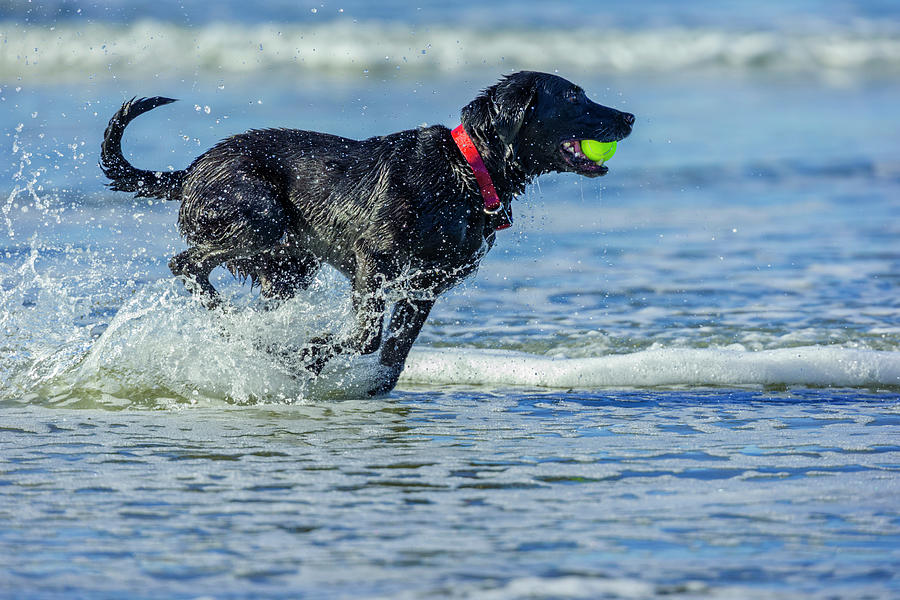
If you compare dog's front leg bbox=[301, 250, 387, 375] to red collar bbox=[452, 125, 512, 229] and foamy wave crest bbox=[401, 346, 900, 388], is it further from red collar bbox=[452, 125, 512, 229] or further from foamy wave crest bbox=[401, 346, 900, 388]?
foamy wave crest bbox=[401, 346, 900, 388]

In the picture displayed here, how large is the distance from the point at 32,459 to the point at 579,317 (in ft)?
12.9

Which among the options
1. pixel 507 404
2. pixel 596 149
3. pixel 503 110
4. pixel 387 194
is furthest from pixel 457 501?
pixel 596 149

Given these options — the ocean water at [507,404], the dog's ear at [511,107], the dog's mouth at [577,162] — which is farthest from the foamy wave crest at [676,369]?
the dog's ear at [511,107]

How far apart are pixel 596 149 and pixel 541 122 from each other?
0.35m

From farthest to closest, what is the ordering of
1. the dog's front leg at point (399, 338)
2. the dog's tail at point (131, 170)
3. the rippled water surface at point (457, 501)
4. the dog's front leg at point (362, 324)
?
1. the dog's tail at point (131, 170)
2. the dog's front leg at point (399, 338)
3. the dog's front leg at point (362, 324)
4. the rippled water surface at point (457, 501)

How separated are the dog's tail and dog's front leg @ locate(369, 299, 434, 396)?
1338 mm

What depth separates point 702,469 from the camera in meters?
4.37

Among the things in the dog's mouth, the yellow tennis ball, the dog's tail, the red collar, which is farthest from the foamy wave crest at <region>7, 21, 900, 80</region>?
the red collar

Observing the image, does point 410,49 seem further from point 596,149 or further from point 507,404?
point 507,404

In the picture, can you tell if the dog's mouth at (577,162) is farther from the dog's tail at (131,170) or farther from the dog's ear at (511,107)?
the dog's tail at (131,170)

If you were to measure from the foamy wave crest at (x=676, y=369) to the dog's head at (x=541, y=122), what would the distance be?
1113 millimetres

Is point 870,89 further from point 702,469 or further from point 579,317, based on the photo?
point 702,469

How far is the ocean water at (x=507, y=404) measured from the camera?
3.40 m

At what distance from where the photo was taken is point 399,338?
237 inches
